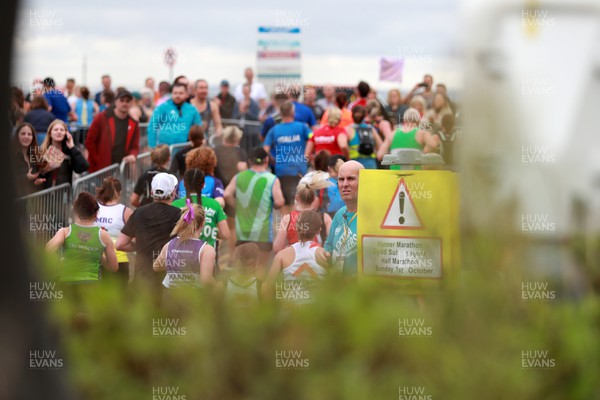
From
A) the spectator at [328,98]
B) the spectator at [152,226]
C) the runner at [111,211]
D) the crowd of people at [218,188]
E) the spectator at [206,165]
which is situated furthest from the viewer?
the spectator at [328,98]

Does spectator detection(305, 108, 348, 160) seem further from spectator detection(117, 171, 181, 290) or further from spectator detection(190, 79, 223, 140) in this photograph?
spectator detection(117, 171, 181, 290)

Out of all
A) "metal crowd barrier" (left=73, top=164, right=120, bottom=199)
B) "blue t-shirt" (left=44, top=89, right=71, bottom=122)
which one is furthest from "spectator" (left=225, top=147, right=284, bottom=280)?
"blue t-shirt" (left=44, top=89, right=71, bottom=122)

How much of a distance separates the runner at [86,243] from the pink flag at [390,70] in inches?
334

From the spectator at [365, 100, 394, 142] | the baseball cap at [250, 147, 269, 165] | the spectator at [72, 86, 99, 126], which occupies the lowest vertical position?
the baseball cap at [250, 147, 269, 165]

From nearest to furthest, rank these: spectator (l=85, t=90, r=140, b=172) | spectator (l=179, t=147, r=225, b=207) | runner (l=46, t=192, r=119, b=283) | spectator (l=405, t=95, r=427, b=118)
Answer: runner (l=46, t=192, r=119, b=283), spectator (l=179, t=147, r=225, b=207), spectator (l=405, t=95, r=427, b=118), spectator (l=85, t=90, r=140, b=172)

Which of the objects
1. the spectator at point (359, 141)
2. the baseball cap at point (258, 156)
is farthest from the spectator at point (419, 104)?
the baseball cap at point (258, 156)

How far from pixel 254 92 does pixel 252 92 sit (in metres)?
0.08

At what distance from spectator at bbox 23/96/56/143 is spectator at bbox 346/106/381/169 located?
10.3 feet

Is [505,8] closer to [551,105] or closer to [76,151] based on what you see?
[551,105]

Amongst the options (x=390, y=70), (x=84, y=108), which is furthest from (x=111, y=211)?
(x=84, y=108)

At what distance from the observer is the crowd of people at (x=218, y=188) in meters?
7.55

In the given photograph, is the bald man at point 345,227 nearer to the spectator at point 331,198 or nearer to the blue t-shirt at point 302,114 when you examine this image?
the spectator at point 331,198

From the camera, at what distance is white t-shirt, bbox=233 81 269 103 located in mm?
20094

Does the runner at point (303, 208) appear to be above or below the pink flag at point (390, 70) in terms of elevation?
below
